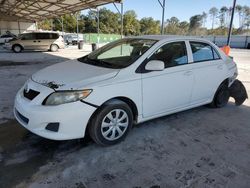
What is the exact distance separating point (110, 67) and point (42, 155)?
4.80ft

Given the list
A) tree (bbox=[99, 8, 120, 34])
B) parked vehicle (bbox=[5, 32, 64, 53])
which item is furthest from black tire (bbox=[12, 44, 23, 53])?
tree (bbox=[99, 8, 120, 34])

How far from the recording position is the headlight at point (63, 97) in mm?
2727

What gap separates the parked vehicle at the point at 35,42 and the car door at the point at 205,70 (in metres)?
16.2

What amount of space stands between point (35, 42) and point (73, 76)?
1658cm

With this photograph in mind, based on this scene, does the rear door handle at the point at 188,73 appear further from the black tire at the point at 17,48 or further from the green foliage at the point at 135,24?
the green foliage at the point at 135,24

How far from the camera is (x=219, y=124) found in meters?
4.00

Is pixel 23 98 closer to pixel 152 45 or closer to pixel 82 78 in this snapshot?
pixel 82 78

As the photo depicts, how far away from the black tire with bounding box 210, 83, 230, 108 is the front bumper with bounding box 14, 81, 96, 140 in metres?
2.86

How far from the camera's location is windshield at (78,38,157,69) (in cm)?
340

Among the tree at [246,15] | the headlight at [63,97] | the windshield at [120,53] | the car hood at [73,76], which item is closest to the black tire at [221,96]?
the windshield at [120,53]

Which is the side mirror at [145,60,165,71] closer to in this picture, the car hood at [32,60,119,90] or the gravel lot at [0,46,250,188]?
the car hood at [32,60,119,90]

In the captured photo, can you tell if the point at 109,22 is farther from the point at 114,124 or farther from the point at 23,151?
the point at 23,151

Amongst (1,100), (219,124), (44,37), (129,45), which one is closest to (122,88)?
(129,45)

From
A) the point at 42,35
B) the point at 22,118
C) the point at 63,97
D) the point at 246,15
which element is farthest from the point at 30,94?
the point at 246,15
